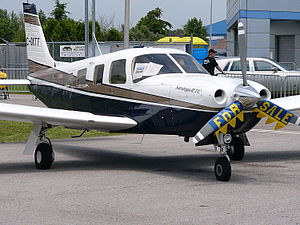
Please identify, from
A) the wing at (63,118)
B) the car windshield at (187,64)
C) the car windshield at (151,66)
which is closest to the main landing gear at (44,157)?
the wing at (63,118)

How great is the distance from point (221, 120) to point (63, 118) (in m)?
3.13

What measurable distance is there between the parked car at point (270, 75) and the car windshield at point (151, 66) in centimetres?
1586

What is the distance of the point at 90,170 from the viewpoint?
42.4 feet

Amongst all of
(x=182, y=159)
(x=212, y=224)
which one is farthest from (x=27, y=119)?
(x=212, y=224)

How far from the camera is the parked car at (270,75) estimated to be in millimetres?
28812

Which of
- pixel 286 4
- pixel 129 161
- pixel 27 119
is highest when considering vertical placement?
pixel 286 4

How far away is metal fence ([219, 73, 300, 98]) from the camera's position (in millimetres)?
28766

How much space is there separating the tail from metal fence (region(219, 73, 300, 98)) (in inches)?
492

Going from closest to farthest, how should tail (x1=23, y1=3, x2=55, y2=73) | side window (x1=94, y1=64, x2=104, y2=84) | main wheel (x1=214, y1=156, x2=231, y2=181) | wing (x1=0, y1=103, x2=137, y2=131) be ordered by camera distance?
main wheel (x1=214, y1=156, x2=231, y2=181)
wing (x1=0, y1=103, x2=137, y2=131)
side window (x1=94, y1=64, x2=104, y2=84)
tail (x1=23, y1=3, x2=55, y2=73)

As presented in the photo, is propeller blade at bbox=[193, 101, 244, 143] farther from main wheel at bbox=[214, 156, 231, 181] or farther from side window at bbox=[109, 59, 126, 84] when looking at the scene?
side window at bbox=[109, 59, 126, 84]

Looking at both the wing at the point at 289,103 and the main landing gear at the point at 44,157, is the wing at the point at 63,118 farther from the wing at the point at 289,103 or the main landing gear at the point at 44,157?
the wing at the point at 289,103

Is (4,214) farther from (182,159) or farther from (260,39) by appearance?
(260,39)

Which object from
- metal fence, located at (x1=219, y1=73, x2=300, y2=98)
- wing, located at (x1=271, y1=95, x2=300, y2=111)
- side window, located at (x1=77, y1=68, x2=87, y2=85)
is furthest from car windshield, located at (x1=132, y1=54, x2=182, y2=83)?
metal fence, located at (x1=219, y1=73, x2=300, y2=98)

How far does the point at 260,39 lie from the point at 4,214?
43124 mm
